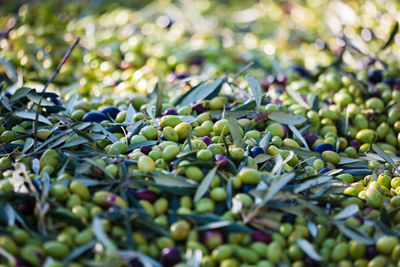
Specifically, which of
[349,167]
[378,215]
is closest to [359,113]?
[349,167]

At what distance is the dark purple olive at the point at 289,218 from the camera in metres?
1.36

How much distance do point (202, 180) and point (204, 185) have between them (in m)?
0.03

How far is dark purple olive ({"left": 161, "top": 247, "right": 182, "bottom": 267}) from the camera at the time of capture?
46.9 inches

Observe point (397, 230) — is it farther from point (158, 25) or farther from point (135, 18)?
point (135, 18)

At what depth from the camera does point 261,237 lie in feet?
4.18

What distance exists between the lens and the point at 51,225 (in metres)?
1.25

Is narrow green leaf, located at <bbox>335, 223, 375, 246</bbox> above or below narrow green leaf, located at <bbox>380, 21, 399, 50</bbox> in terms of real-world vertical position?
below

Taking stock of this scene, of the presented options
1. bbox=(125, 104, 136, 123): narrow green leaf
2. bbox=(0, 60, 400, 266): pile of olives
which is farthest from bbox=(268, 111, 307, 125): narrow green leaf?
bbox=(125, 104, 136, 123): narrow green leaf

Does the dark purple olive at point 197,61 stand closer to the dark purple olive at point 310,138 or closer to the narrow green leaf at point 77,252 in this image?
the dark purple olive at point 310,138

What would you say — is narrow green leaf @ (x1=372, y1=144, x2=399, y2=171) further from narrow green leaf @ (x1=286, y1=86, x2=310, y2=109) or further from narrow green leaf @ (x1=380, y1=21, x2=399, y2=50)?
narrow green leaf @ (x1=380, y1=21, x2=399, y2=50)

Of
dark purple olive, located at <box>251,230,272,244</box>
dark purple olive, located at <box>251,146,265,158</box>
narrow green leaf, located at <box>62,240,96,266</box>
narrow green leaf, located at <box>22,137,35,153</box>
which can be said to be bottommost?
dark purple olive, located at <box>251,230,272,244</box>

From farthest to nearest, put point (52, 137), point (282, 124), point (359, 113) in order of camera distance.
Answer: point (359, 113)
point (282, 124)
point (52, 137)

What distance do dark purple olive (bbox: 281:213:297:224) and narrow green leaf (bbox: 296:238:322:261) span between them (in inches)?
3.4

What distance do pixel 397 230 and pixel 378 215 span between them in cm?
10
